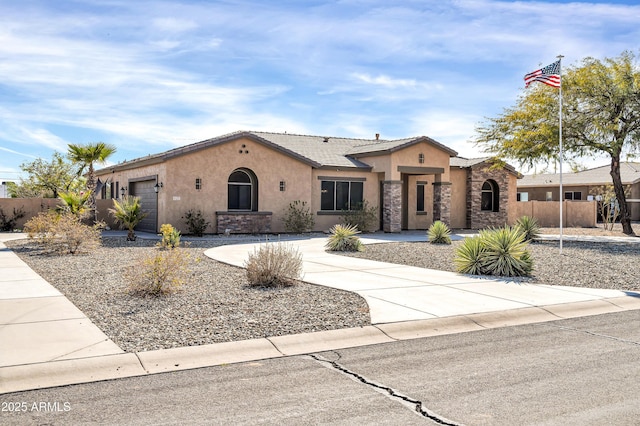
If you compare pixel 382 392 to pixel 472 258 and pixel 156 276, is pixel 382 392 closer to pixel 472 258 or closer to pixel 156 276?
pixel 156 276

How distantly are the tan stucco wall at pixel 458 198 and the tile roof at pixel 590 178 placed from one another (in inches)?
686

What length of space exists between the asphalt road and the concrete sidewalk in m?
0.38

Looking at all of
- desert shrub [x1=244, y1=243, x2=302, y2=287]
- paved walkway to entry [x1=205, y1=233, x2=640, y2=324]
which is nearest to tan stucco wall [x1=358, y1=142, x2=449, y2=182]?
paved walkway to entry [x1=205, y1=233, x2=640, y2=324]

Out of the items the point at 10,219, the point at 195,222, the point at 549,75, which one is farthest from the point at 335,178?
the point at 10,219

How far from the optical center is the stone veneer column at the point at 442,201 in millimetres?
28391

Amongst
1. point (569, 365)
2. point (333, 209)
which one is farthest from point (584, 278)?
point (333, 209)

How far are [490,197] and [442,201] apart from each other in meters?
5.13

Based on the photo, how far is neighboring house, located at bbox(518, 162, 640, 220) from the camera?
43.6 meters

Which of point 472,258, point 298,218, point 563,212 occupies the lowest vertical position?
point 472,258

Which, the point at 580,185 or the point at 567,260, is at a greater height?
the point at 580,185

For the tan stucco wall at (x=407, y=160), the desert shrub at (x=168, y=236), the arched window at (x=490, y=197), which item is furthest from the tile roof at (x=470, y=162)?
the desert shrub at (x=168, y=236)

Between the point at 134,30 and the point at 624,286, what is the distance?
14.0 meters

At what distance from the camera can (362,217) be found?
2644cm

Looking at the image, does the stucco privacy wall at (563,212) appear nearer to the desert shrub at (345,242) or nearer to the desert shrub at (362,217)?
the desert shrub at (362,217)
